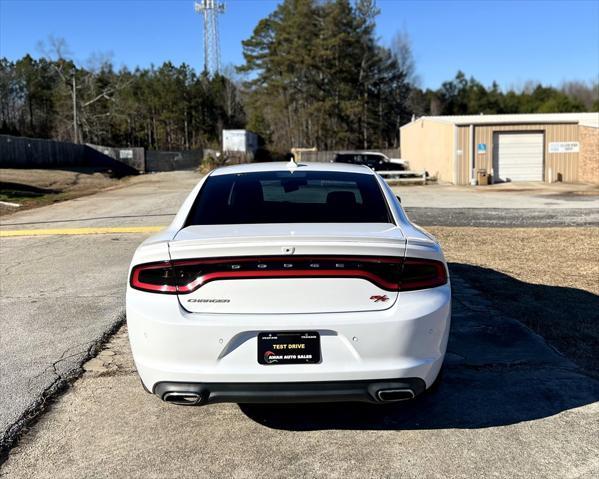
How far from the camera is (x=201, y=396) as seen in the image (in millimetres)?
3096

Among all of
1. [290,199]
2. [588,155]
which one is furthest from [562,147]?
[290,199]

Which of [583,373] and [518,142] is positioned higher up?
[518,142]

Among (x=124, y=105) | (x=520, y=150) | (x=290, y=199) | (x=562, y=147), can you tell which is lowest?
(x=290, y=199)

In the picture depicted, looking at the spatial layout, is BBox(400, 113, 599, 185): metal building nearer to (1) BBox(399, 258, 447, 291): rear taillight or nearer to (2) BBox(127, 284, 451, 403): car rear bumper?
(1) BBox(399, 258, 447, 291): rear taillight

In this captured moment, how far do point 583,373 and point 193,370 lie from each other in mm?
2919

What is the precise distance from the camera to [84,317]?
5.92m

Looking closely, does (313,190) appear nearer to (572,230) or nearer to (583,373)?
(583,373)

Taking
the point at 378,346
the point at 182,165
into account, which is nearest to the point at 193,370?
the point at 378,346

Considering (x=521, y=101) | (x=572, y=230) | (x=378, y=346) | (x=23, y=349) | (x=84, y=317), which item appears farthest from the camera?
(x=521, y=101)

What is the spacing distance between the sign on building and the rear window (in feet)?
94.8

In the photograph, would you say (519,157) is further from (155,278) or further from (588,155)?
(155,278)

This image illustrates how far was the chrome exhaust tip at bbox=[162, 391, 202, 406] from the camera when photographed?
3.10 meters

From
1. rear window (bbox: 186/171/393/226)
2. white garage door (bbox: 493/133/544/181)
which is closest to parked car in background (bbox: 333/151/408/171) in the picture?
white garage door (bbox: 493/133/544/181)

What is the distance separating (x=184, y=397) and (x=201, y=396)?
104 millimetres
